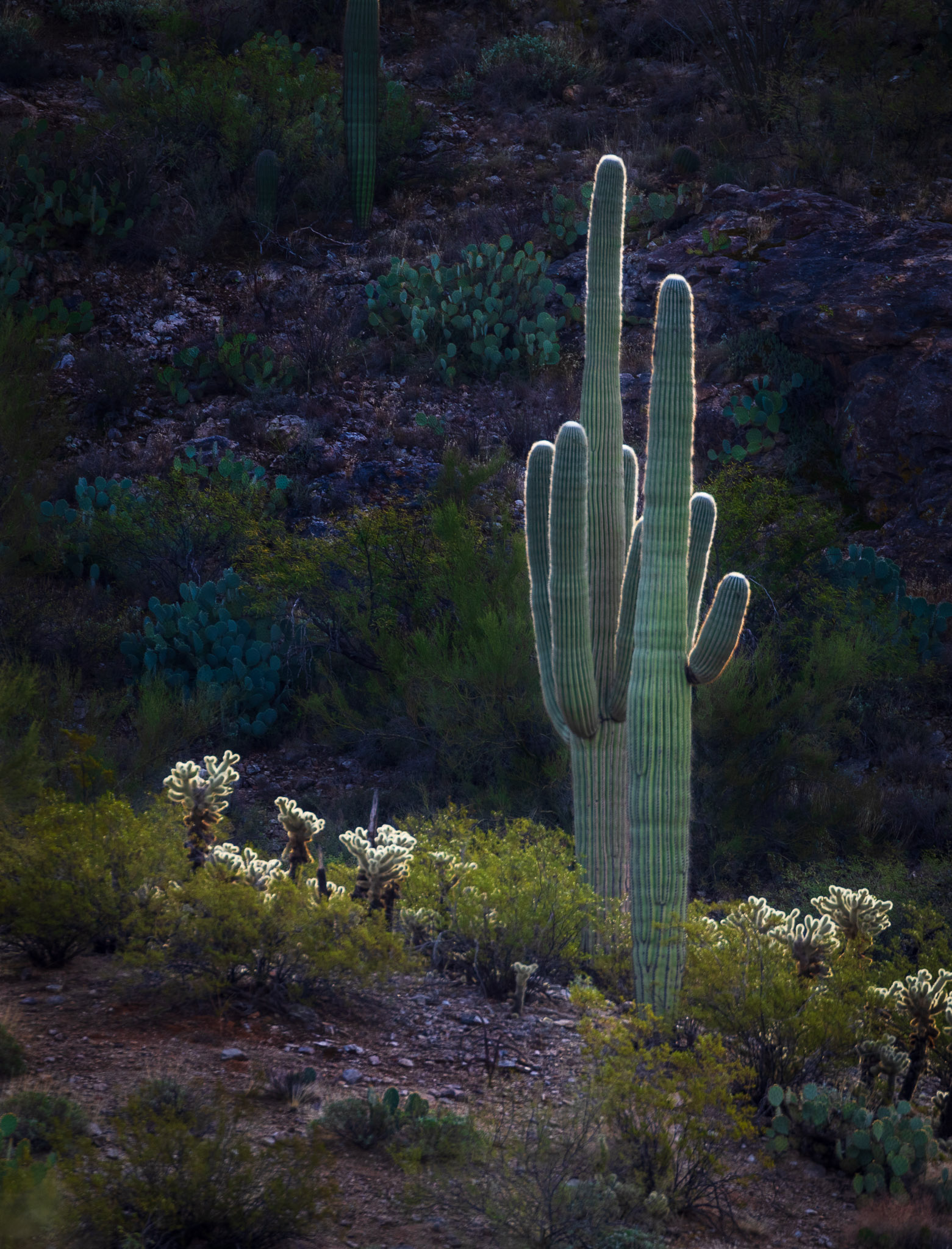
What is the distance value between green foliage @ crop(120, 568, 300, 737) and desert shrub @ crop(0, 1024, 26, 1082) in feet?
21.4

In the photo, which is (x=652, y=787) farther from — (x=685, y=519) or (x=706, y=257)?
(x=706, y=257)

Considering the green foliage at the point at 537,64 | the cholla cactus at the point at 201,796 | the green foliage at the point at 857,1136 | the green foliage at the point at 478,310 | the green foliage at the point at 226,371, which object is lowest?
the green foliage at the point at 857,1136

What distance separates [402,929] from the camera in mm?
5555

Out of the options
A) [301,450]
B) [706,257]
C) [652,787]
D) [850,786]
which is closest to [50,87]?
[301,450]

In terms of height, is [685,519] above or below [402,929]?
above

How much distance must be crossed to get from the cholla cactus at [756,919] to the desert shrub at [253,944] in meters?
1.59

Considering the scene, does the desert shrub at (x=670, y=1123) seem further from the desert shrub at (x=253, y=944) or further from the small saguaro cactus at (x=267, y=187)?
the small saguaro cactus at (x=267, y=187)

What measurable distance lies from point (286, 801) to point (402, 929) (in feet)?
2.83

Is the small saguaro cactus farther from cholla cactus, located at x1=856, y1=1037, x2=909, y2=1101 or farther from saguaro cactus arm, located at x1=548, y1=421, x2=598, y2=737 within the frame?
cholla cactus, located at x1=856, y1=1037, x2=909, y2=1101

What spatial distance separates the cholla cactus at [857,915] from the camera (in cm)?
532

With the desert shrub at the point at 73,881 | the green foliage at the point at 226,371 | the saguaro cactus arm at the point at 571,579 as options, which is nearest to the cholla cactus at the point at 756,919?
the saguaro cactus arm at the point at 571,579

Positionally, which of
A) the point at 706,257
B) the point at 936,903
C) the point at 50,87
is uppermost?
the point at 50,87

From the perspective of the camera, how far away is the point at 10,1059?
3848 millimetres

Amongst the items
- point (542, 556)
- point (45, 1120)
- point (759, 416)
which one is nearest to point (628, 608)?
point (542, 556)
